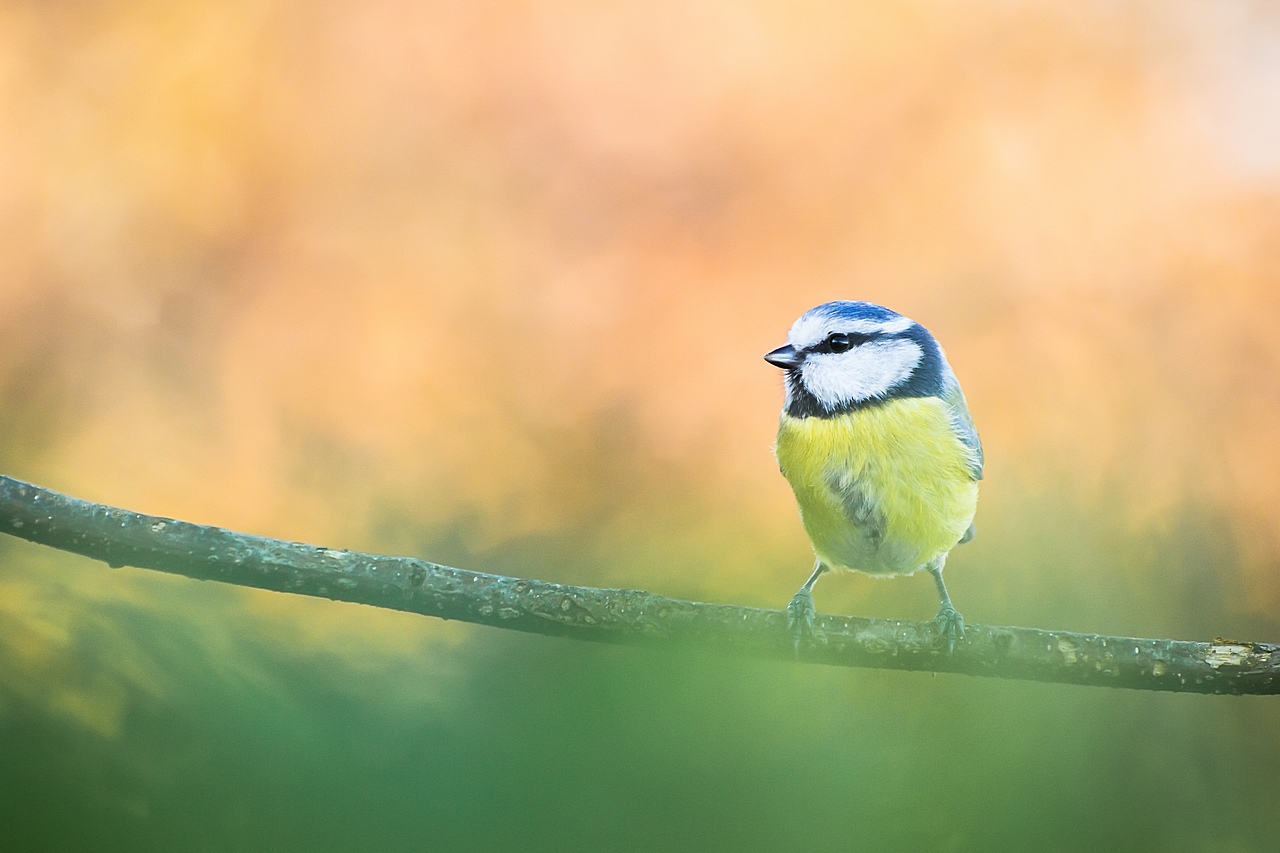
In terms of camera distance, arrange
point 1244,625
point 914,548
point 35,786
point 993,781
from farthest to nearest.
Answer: point 1244,625, point 914,548, point 993,781, point 35,786

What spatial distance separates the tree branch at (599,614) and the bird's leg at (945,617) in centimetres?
1

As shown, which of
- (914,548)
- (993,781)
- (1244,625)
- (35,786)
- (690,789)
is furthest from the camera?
(1244,625)

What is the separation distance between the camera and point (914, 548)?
3.36 ft

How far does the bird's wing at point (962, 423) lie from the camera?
3.56ft

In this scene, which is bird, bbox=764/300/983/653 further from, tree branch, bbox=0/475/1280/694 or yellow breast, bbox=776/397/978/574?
tree branch, bbox=0/475/1280/694

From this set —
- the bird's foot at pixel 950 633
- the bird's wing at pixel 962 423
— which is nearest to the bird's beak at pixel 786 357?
the bird's wing at pixel 962 423

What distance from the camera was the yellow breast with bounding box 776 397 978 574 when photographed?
1.00 metres

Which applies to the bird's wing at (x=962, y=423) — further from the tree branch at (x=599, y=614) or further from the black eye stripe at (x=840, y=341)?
the tree branch at (x=599, y=614)

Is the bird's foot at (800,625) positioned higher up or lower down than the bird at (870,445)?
lower down

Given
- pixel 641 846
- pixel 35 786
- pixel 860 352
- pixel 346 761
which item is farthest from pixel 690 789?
pixel 860 352

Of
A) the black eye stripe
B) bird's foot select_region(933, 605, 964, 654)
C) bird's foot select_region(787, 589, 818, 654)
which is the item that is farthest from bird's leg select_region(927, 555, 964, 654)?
the black eye stripe

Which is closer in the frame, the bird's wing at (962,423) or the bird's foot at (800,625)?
the bird's foot at (800,625)

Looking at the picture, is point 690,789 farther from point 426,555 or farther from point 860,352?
point 426,555

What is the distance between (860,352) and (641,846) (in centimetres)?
58
